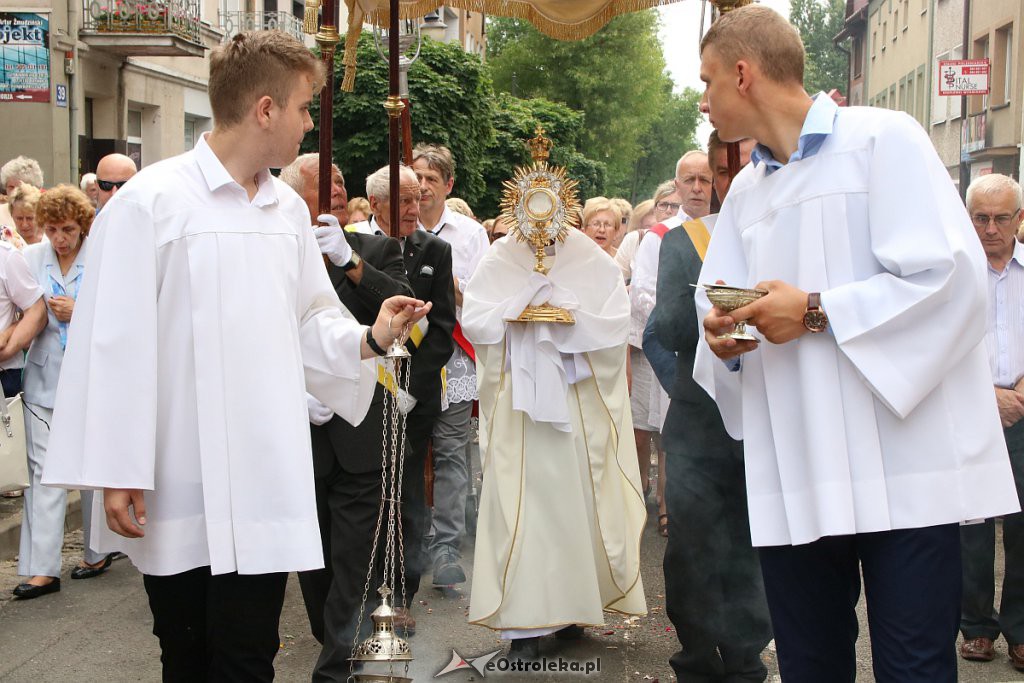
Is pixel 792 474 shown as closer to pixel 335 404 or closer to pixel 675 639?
pixel 335 404

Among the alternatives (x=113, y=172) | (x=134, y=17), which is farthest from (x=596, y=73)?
(x=113, y=172)

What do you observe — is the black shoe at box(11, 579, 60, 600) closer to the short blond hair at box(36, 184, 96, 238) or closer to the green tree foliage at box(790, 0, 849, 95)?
the short blond hair at box(36, 184, 96, 238)

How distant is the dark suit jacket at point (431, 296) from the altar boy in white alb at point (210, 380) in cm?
241

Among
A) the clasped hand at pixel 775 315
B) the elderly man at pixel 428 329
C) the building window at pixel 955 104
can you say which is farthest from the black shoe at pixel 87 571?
the building window at pixel 955 104

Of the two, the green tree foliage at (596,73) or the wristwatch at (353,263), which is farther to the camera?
the green tree foliage at (596,73)

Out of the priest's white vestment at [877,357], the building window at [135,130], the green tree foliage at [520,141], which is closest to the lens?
the priest's white vestment at [877,357]

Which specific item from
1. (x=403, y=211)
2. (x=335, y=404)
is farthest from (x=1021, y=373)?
(x=335, y=404)

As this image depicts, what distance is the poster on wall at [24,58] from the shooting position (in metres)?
18.7

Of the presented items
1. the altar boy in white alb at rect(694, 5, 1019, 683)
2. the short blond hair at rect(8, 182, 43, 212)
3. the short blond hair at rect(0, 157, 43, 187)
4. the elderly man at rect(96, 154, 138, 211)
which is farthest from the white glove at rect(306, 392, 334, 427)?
the short blond hair at rect(0, 157, 43, 187)

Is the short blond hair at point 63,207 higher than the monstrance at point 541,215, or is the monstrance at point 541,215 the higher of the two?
the short blond hair at point 63,207

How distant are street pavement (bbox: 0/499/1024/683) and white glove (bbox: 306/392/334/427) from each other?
3.77 feet

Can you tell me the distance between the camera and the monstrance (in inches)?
219

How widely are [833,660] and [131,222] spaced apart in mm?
2068

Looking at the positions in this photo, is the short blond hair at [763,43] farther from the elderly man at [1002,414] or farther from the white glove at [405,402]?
the elderly man at [1002,414]
